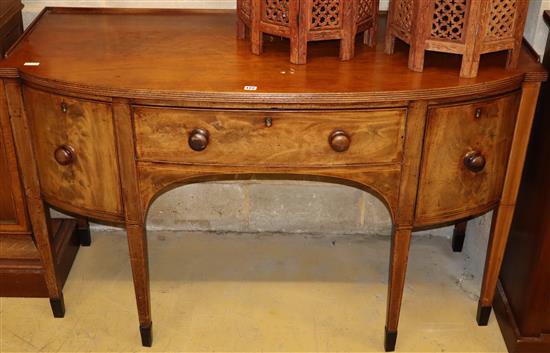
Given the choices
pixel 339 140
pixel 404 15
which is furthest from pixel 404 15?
pixel 339 140

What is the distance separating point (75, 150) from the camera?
1855 millimetres

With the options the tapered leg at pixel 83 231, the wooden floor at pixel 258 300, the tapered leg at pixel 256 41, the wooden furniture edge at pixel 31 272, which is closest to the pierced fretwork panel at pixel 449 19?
the tapered leg at pixel 256 41

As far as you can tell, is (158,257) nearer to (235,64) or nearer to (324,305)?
(324,305)

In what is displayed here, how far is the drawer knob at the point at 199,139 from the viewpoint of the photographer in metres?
1.76

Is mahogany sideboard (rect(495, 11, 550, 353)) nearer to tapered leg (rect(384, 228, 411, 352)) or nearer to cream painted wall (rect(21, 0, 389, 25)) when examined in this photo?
tapered leg (rect(384, 228, 411, 352))

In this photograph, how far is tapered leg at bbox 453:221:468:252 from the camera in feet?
8.55

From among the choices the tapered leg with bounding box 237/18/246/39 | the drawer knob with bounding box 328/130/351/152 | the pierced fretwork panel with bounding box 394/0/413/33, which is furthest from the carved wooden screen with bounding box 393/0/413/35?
the tapered leg with bounding box 237/18/246/39

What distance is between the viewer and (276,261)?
256 cm

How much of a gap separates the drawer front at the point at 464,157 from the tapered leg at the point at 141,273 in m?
0.77

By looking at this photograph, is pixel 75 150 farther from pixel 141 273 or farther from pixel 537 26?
pixel 537 26

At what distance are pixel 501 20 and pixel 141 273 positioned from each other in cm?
120

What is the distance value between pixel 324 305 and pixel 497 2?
1128 mm

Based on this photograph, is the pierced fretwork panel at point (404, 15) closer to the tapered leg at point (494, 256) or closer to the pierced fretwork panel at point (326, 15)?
the pierced fretwork panel at point (326, 15)

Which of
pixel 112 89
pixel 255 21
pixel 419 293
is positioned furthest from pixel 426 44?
pixel 419 293
